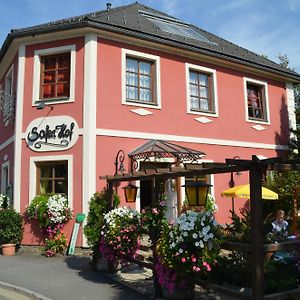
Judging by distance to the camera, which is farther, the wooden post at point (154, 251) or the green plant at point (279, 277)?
the wooden post at point (154, 251)

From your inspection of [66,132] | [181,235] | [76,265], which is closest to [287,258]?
[181,235]

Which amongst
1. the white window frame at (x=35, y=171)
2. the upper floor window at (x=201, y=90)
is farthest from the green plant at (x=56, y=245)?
the upper floor window at (x=201, y=90)

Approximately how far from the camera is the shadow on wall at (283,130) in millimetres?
14914

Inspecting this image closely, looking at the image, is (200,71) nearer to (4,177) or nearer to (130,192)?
(130,192)

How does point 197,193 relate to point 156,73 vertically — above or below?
below

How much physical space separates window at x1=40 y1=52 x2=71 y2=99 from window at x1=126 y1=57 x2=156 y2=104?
1.75 metres

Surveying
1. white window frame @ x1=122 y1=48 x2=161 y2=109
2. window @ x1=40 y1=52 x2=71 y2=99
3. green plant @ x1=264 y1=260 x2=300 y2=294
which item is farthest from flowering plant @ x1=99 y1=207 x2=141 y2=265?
window @ x1=40 y1=52 x2=71 y2=99

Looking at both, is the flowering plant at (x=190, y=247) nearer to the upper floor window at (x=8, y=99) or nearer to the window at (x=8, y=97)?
the upper floor window at (x=8, y=99)

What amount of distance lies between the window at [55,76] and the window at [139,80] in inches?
68.8

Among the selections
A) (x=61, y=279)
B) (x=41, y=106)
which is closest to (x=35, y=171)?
(x=41, y=106)

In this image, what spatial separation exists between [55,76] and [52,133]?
5.82ft

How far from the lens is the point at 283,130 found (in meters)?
15.2

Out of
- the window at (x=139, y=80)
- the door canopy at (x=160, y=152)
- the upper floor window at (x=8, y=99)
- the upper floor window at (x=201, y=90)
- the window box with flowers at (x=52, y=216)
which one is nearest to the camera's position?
the window box with flowers at (x=52, y=216)

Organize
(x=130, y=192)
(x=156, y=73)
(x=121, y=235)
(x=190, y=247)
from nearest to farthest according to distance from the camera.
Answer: (x=190, y=247) < (x=121, y=235) < (x=130, y=192) < (x=156, y=73)
